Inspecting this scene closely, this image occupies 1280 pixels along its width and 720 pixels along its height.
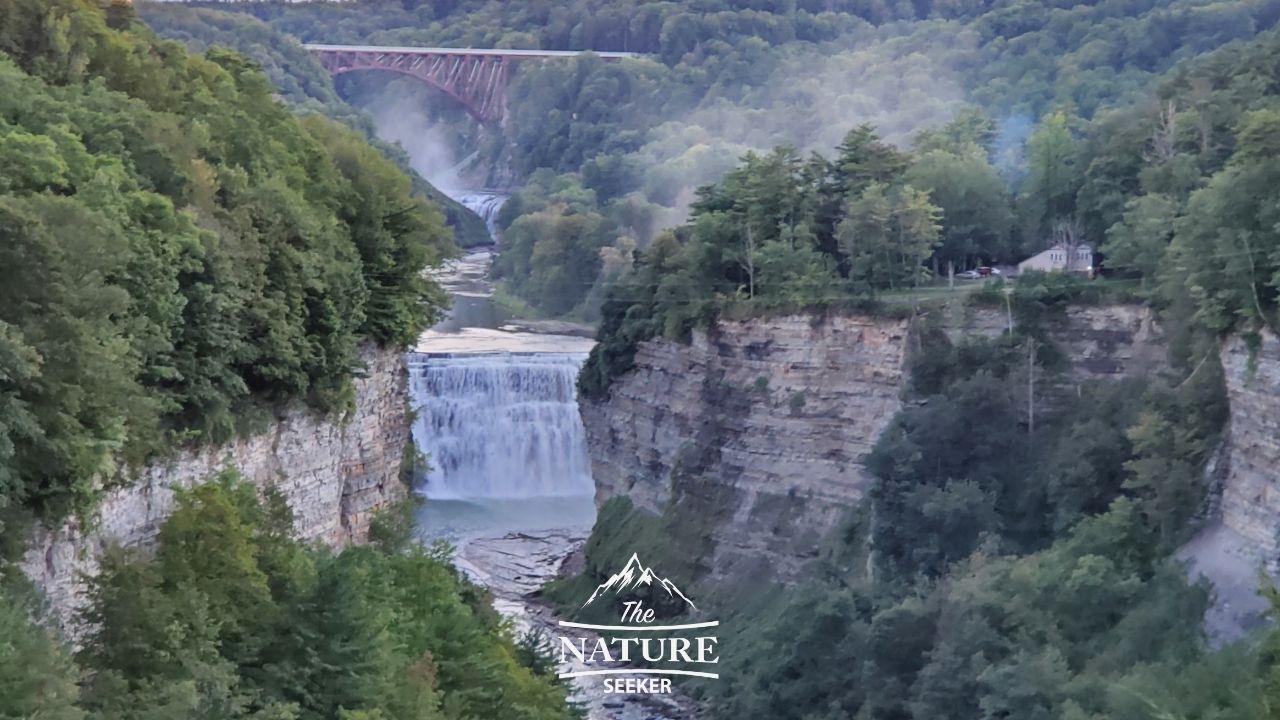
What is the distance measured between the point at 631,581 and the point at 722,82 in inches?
2671

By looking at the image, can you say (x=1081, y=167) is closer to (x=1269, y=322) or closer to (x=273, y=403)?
(x=1269, y=322)

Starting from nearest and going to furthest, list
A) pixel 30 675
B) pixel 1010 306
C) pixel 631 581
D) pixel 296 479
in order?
pixel 30 675 < pixel 296 479 < pixel 1010 306 < pixel 631 581

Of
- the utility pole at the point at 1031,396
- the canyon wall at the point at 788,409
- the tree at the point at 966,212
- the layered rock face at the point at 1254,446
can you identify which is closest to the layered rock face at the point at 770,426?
the canyon wall at the point at 788,409

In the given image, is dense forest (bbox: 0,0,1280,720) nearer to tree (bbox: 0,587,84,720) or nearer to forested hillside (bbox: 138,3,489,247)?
tree (bbox: 0,587,84,720)

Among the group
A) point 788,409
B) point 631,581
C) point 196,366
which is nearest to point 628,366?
point 631,581

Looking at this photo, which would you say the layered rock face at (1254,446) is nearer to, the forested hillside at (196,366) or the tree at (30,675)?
the forested hillside at (196,366)

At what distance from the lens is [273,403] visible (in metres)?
31.6

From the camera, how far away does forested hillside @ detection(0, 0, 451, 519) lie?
23.6m

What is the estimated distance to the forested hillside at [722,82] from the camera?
8931 centimetres

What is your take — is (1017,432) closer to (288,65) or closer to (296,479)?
(296,479)

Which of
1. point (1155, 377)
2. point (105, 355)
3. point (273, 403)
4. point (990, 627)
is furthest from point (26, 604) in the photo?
point (1155, 377)

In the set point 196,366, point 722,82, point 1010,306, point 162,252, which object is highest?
point 722,82

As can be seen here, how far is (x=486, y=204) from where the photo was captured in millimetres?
115500

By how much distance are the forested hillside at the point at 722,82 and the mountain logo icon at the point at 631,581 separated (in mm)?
16214
